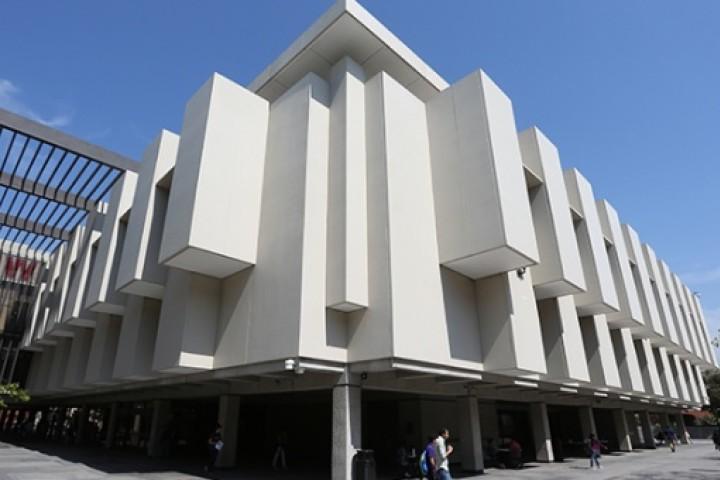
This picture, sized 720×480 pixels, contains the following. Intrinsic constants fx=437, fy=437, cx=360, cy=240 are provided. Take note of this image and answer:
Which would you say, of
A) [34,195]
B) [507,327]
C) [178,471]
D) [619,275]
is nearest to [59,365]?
[34,195]

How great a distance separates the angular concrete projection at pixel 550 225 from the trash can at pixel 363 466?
31.1ft

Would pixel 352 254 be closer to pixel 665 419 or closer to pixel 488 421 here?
pixel 488 421

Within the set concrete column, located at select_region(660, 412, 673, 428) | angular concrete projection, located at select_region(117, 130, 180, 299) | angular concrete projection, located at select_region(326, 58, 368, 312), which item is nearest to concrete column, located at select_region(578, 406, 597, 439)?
concrete column, located at select_region(660, 412, 673, 428)

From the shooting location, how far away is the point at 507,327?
1443 centimetres

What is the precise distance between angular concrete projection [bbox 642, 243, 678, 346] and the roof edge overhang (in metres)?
25.5

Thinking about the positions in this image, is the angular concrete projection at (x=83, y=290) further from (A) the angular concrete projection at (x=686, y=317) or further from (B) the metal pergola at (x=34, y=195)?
(A) the angular concrete projection at (x=686, y=317)

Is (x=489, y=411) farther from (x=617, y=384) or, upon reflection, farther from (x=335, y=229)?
(x=335, y=229)

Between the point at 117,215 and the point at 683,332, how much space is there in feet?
140

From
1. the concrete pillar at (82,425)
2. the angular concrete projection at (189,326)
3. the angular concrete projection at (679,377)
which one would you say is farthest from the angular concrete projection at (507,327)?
the concrete pillar at (82,425)

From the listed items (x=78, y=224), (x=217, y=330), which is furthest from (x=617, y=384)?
(x=78, y=224)

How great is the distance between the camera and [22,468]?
15617mm

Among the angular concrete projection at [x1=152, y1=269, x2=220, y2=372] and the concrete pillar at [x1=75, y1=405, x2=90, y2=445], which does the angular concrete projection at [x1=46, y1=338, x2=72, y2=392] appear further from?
the angular concrete projection at [x1=152, y1=269, x2=220, y2=372]

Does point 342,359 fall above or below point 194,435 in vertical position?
above

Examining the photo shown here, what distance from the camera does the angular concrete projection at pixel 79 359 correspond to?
24.8 metres
